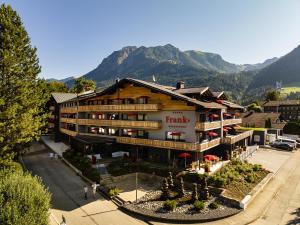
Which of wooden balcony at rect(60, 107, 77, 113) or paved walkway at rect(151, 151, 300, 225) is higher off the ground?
wooden balcony at rect(60, 107, 77, 113)

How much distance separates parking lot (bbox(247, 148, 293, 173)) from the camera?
4073 centimetres

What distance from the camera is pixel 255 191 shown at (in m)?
28.5

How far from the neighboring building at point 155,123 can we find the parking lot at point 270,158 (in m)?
4.55

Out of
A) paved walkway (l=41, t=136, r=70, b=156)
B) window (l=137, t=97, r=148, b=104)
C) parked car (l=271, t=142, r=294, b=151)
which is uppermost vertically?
window (l=137, t=97, r=148, b=104)

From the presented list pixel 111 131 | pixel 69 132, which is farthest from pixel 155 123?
pixel 69 132

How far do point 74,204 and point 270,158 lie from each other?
122 ft

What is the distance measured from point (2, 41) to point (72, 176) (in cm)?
2029

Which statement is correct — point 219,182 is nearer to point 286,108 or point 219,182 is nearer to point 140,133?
point 140,133

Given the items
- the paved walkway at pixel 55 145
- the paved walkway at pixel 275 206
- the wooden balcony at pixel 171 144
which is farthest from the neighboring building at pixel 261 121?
the paved walkway at pixel 55 145

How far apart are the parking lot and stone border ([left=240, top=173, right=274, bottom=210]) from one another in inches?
194

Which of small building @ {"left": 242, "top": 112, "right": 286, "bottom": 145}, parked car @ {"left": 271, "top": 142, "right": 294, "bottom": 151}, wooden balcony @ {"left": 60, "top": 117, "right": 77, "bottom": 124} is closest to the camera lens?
wooden balcony @ {"left": 60, "top": 117, "right": 77, "bottom": 124}

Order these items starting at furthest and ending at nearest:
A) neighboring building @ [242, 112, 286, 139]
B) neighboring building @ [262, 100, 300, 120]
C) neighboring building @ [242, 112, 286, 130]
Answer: neighboring building @ [262, 100, 300, 120] < neighboring building @ [242, 112, 286, 130] < neighboring building @ [242, 112, 286, 139]

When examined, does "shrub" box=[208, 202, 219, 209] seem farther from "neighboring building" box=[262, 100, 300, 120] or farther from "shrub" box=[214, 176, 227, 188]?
"neighboring building" box=[262, 100, 300, 120]

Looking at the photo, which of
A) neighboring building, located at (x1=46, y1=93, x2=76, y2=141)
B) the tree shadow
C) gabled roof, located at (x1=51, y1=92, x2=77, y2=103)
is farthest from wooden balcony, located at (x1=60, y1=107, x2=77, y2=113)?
the tree shadow
